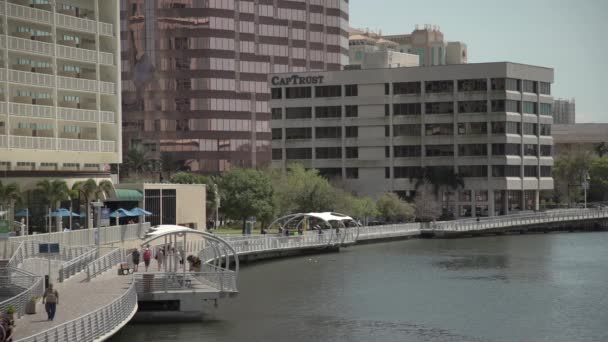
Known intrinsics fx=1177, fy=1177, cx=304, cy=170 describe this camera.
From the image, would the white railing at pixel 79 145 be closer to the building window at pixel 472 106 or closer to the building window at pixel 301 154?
the building window at pixel 301 154

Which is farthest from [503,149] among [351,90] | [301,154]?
[301,154]

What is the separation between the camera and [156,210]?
11244 centimetres

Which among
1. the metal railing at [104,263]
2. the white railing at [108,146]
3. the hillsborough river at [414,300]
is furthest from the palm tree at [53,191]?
the metal railing at [104,263]

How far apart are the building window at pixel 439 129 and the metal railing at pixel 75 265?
125113mm

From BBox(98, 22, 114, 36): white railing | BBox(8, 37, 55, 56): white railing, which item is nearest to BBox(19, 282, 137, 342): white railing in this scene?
BBox(8, 37, 55, 56): white railing

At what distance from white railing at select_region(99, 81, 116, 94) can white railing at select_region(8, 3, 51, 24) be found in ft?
31.5

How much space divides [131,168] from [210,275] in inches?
4787

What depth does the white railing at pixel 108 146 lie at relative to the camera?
112619mm

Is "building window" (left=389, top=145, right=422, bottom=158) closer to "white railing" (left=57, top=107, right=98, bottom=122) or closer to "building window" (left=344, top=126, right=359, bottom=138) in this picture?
"building window" (left=344, top=126, right=359, bottom=138)

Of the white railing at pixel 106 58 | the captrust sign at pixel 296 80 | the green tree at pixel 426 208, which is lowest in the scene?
the green tree at pixel 426 208

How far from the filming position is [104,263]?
6912cm

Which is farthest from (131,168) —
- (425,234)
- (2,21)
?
(2,21)

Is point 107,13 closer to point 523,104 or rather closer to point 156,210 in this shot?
point 156,210

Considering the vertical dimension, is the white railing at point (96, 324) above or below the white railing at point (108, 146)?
below
